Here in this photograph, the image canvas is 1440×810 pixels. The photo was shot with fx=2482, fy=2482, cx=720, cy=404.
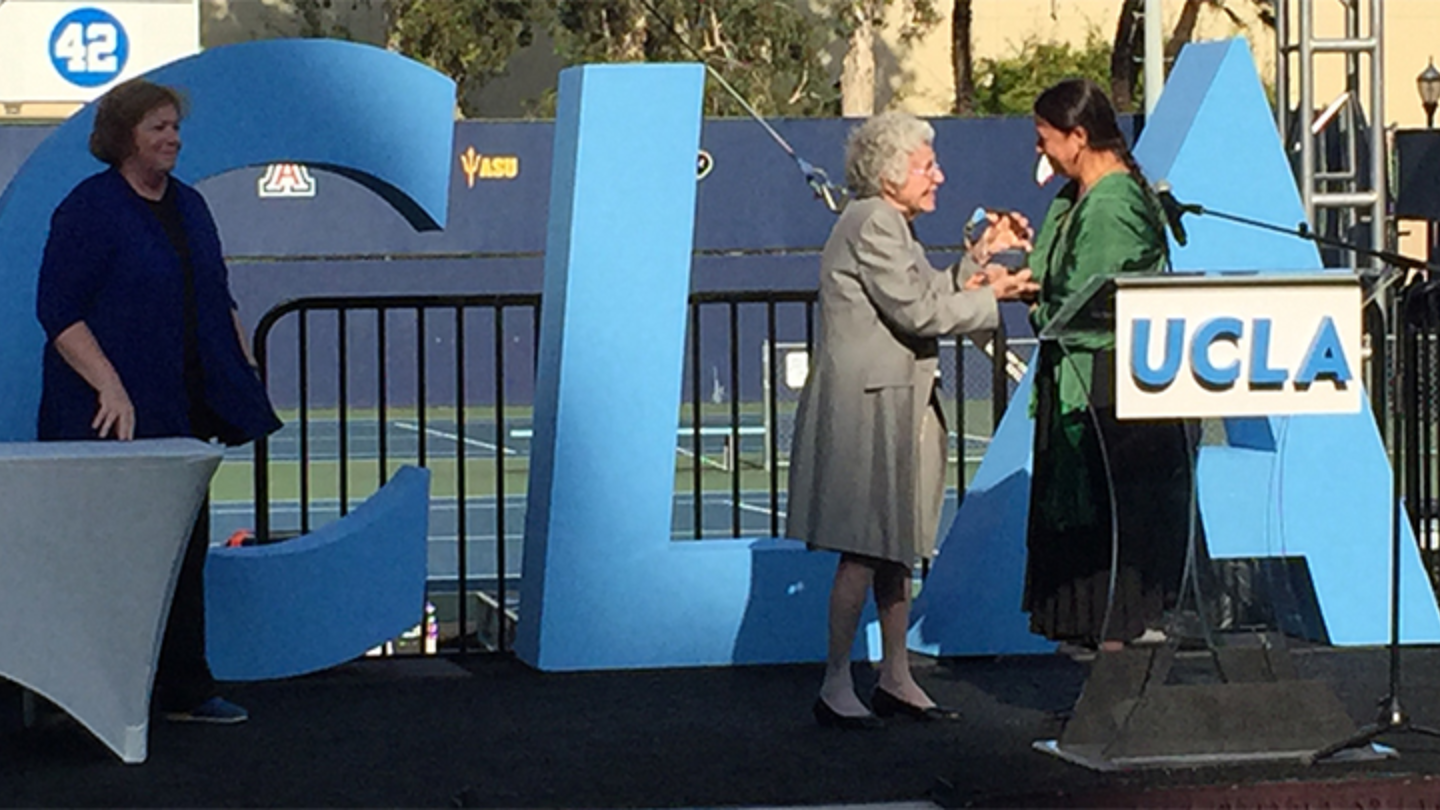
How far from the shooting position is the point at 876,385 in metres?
7.16

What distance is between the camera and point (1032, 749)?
698 cm

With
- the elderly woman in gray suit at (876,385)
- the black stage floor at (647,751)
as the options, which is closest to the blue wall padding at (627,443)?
the black stage floor at (647,751)

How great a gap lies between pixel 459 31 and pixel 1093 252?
128 feet

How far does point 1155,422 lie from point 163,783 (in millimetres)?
2863

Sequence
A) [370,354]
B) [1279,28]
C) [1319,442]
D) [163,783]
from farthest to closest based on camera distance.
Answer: [370,354], [1279,28], [1319,442], [163,783]

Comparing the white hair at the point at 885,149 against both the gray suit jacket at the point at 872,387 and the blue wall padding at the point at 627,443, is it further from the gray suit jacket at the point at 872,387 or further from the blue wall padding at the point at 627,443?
the blue wall padding at the point at 627,443

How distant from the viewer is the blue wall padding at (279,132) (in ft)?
26.2

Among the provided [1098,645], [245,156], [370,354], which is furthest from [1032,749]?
[370,354]

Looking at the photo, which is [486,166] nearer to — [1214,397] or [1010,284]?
[1010,284]

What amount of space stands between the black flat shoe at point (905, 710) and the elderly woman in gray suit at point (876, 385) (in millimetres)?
123

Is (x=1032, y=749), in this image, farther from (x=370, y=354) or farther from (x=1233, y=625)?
(x=370, y=354)

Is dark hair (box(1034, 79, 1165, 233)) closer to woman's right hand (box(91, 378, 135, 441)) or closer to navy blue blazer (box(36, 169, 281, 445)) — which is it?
navy blue blazer (box(36, 169, 281, 445))

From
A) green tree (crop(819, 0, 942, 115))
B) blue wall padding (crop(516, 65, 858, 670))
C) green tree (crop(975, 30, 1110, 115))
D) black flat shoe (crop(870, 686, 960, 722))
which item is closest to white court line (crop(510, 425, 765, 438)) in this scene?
blue wall padding (crop(516, 65, 858, 670))

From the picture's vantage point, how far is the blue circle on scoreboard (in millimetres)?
39844
